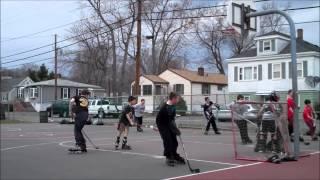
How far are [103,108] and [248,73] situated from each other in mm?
17651

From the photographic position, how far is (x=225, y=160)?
1423cm

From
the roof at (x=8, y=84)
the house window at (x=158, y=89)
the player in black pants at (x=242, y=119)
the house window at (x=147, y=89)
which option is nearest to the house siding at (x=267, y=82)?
the house window at (x=158, y=89)

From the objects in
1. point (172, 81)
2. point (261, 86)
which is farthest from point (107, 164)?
point (172, 81)

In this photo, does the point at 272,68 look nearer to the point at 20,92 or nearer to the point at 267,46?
the point at 267,46

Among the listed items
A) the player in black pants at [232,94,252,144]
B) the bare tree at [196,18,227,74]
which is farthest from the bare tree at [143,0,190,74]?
the player in black pants at [232,94,252,144]

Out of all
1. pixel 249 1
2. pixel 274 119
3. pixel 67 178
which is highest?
pixel 249 1

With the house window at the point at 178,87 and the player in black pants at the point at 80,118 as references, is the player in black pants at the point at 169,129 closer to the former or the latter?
the player in black pants at the point at 80,118

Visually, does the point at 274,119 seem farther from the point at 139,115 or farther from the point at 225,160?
the point at 139,115

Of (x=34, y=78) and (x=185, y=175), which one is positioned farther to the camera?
(x=34, y=78)

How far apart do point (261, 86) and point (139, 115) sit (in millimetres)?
28029

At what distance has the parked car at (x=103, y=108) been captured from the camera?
44.5 metres

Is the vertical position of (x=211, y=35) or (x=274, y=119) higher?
(x=211, y=35)

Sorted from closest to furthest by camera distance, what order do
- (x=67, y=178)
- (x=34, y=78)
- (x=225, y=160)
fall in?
(x=67, y=178), (x=225, y=160), (x=34, y=78)

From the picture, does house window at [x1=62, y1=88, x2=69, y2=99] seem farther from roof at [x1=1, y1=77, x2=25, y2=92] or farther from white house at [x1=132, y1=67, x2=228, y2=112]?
roof at [x1=1, y1=77, x2=25, y2=92]
